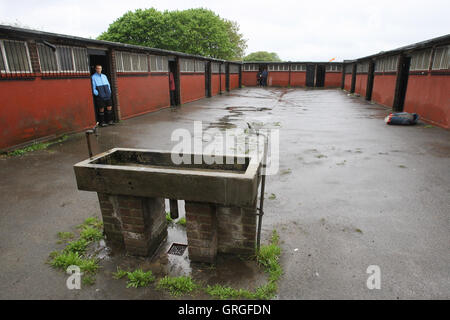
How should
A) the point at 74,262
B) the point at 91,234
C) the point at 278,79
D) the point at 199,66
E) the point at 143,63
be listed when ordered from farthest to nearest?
the point at 278,79, the point at 199,66, the point at 143,63, the point at 91,234, the point at 74,262

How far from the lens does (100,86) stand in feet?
33.1

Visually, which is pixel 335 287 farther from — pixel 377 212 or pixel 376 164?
pixel 376 164

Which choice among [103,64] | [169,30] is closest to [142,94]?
[103,64]

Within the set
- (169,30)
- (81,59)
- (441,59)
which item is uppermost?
(169,30)

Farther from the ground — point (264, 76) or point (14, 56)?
point (14, 56)

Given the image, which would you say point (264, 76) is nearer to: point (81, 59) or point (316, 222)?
point (81, 59)

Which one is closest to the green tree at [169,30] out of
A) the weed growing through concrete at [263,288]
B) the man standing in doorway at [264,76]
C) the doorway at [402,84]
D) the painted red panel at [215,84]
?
the man standing in doorway at [264,76]

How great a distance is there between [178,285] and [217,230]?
29.6 inches

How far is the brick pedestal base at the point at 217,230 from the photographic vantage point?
3.16 metres

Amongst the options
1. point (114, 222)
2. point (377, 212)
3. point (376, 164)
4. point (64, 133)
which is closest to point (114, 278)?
point (114, 222)

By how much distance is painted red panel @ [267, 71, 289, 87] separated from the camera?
39.8 m

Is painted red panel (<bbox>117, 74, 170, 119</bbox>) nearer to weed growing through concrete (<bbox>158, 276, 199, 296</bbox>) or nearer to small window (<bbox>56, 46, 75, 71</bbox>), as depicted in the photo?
small window (<bbox>56, 46, 75, 71</bbox>)

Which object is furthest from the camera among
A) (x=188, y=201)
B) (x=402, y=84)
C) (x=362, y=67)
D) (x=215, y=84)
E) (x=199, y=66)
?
(x=215, y=84)

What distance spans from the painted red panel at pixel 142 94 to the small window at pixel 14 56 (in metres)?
4.38
